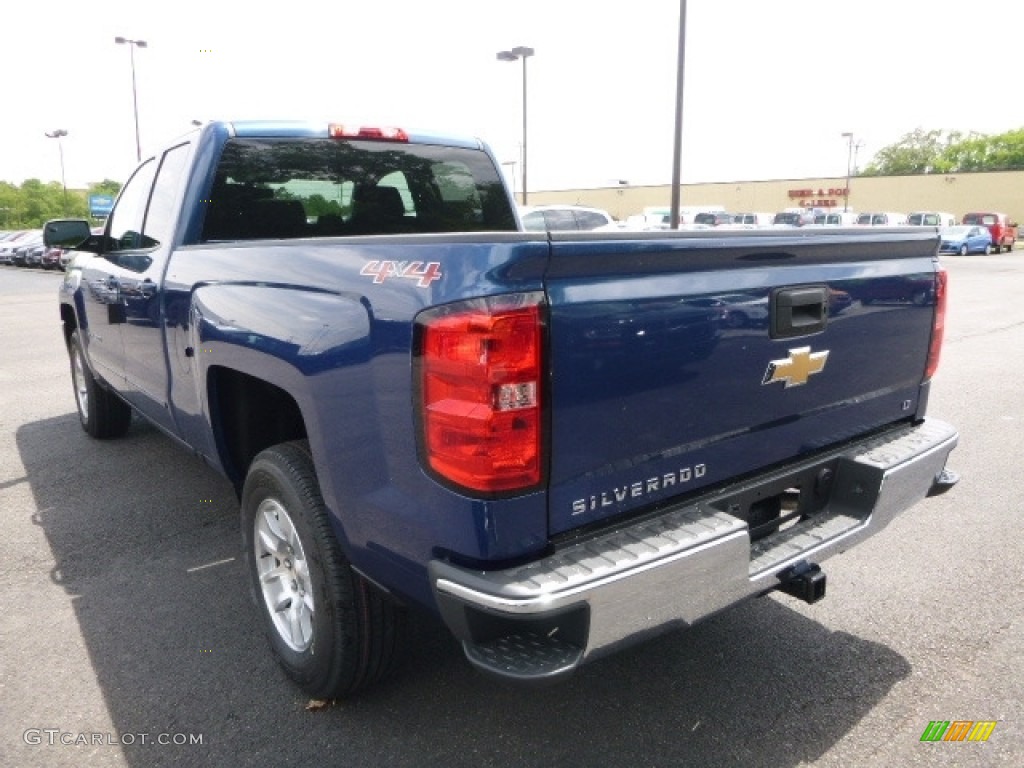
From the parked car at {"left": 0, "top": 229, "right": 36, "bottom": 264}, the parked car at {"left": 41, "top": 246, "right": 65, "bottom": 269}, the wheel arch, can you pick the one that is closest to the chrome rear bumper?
the wheel arch

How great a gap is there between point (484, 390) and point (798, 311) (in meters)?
1.17

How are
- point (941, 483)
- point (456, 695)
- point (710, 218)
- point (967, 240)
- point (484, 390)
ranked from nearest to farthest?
point (484, 390)
point (456, 695)
point (941, 483)
point (967, 240)
point (710, 218)

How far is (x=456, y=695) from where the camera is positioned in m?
2.73

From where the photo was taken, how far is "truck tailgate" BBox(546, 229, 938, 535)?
2.00 m

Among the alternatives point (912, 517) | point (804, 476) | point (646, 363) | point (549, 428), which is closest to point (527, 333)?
point (549, 428)

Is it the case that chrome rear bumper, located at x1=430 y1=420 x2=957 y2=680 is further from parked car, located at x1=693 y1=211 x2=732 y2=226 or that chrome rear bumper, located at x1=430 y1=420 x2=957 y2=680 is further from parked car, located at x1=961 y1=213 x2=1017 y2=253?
parked car, located at x1=961 y1=213 x2=1017 y2=253

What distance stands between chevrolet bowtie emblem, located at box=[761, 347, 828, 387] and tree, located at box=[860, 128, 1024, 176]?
4035 inches

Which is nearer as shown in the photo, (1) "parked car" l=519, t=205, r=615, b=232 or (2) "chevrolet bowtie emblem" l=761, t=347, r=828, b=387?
(2) "chevrolet bowtie emblem" l=761, t=347, r=828, b=387

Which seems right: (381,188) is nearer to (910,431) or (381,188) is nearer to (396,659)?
(396,659)

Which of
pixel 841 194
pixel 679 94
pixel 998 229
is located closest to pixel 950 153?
pixel 841 194

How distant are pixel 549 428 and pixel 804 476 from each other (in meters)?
1.17

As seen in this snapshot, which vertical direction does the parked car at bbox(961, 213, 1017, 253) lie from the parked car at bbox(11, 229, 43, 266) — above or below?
above

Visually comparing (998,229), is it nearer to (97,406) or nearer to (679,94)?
(679,94)

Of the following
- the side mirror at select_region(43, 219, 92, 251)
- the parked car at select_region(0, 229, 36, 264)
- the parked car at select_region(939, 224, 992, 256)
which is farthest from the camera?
the parked car at select_region(0, 229, 36, 264)
